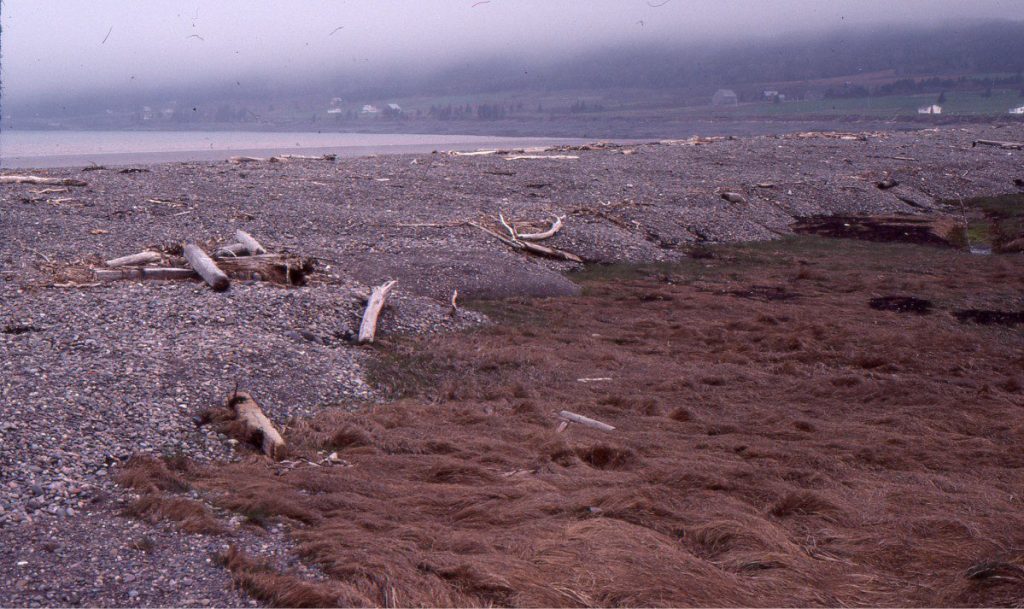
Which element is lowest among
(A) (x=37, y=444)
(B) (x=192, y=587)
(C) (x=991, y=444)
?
(C) (x=991, y=444)

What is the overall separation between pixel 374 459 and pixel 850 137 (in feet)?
131

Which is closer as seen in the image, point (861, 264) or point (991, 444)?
point (991, 444)

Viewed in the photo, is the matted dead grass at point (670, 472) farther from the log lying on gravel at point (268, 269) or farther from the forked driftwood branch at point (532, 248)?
the forked driftwood branch at point (532, 248)

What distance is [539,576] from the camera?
4461 millimetres

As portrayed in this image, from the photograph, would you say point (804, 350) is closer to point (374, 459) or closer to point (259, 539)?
point (374, 459)

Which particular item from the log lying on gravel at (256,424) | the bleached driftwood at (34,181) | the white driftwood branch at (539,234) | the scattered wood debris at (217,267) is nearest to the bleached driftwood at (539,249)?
the white driftwood branch at (539,234)

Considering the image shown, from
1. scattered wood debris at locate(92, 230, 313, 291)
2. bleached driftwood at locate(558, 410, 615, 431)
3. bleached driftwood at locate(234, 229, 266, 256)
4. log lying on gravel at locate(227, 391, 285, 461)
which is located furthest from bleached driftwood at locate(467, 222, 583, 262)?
log lying on gravel at locate(227, 391, 285, 461)

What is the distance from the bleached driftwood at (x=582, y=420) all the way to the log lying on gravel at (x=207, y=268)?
5.33 meters

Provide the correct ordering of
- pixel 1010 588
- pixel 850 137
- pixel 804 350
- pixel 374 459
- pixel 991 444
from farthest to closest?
pixel 850 137, pixel 804 350, pixel 991 444, pixel 374 459, pixel 1010 588

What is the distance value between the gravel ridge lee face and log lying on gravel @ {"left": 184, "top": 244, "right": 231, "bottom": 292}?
22 centimetres

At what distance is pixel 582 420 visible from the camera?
24.6 feet

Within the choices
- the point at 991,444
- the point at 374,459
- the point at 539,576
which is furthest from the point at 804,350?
the point at 539,576

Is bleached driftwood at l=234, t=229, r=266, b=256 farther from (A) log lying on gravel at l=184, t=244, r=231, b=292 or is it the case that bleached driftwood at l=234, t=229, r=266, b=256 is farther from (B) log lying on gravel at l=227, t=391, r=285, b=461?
(B) log lying on gravel at l=227, t=391, r=285, b=461

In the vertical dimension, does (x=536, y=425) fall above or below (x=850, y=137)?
below
